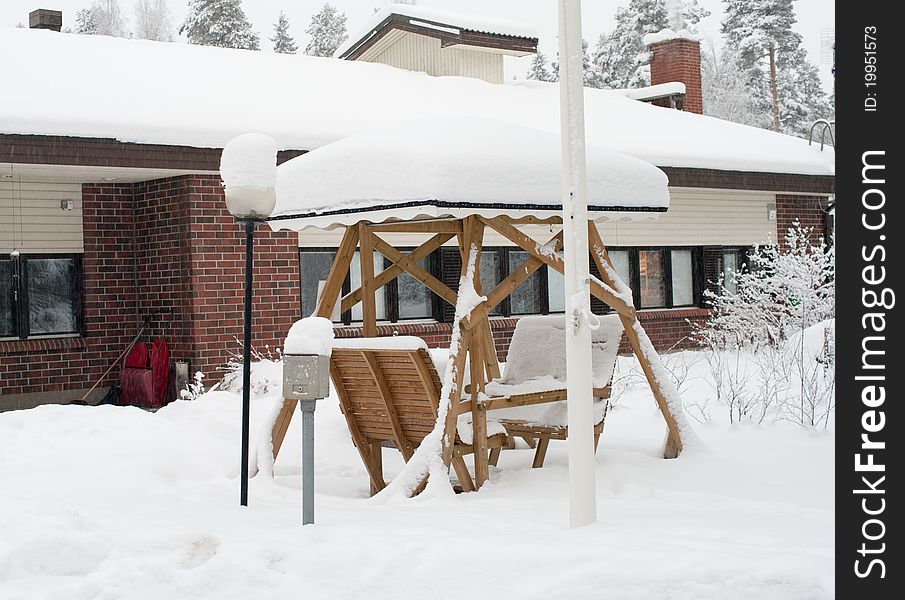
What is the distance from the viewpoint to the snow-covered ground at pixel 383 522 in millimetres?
4535

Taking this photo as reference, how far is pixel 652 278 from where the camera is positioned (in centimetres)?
1841

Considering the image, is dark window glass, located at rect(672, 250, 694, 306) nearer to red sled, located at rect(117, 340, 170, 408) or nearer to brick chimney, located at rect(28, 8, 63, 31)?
red sled, located at rect(117, 340, 170, 408)

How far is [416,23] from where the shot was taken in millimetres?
18844

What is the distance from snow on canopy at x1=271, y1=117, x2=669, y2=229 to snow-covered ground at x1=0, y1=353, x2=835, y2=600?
182cm

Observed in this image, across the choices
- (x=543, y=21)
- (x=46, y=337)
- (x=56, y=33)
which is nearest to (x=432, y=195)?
(x=46, y=337)

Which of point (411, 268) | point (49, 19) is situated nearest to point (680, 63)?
point (49, 19)

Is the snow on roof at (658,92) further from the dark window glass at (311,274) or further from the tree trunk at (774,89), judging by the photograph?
the tree trunk at (774,89)

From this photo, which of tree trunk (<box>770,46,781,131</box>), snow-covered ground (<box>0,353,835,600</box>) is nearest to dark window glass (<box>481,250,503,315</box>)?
snow-covered ground (<box>0,353,835,600</box>)

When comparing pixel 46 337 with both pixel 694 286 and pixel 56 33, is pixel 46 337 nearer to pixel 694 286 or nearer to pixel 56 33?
pixel 56 33

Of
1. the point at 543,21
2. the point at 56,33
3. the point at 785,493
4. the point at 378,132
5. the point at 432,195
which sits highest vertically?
the point at 543,21

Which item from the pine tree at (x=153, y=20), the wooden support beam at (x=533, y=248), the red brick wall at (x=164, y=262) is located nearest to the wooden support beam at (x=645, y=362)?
the wooden support beam at (x=533, y=248)

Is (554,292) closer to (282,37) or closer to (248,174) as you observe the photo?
(248,174)

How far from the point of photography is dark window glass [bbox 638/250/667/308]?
1823 centimetres
